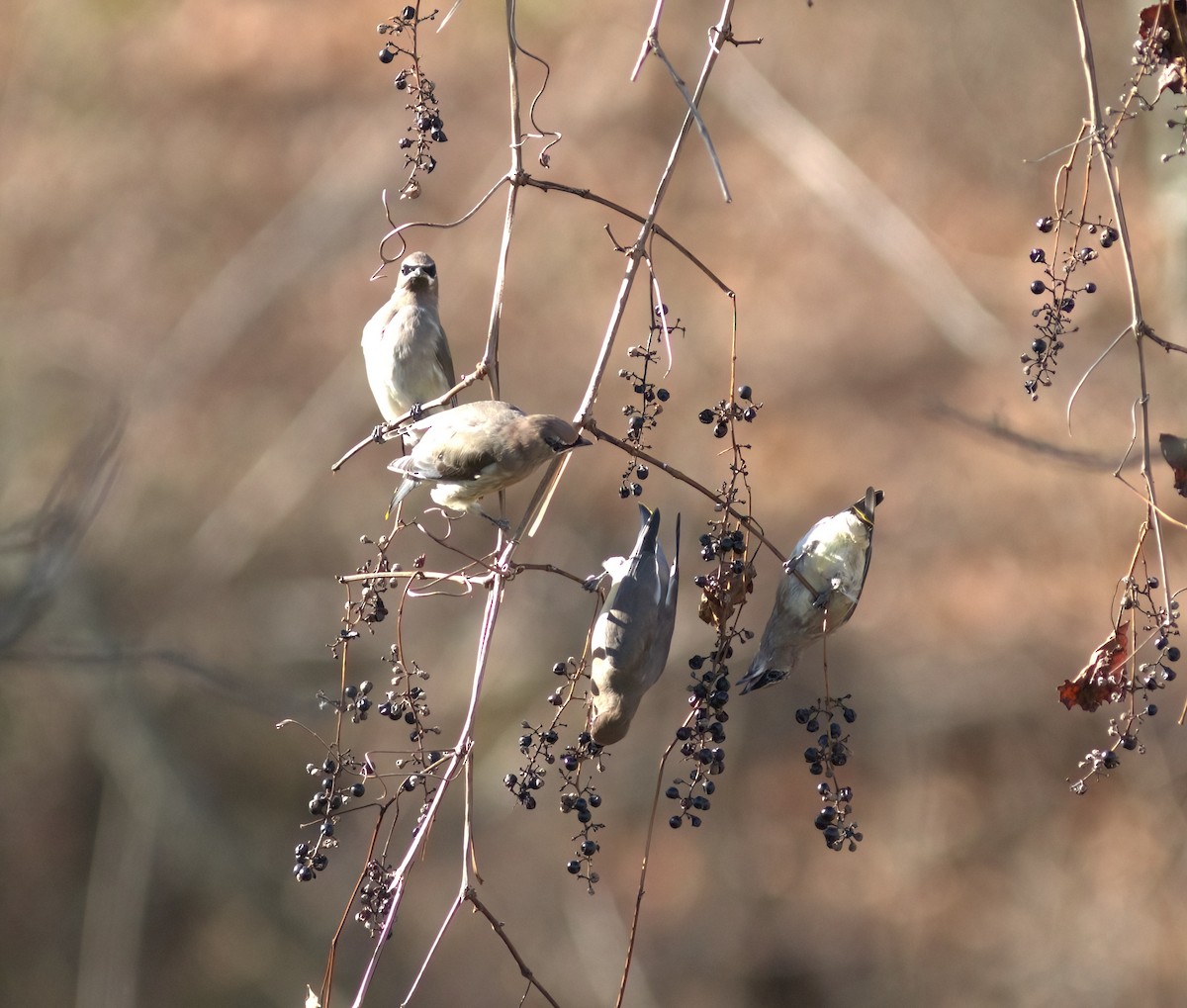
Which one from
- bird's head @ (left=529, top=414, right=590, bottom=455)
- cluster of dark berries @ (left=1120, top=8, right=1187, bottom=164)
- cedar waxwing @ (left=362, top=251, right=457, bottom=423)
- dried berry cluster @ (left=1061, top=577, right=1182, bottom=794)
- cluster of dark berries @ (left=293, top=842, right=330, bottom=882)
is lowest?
cluster of dark berries @ (left=293, top=842, right=330, bottom=882)

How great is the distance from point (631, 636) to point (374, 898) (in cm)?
114

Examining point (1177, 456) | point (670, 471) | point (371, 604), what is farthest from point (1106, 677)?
point (371, 604)

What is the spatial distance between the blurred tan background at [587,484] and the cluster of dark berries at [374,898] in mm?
6093

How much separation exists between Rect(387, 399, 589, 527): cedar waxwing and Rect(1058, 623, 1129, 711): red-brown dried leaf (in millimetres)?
1100

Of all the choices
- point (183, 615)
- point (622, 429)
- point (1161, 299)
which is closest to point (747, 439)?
point (622, 429)

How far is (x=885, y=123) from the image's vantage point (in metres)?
10.8

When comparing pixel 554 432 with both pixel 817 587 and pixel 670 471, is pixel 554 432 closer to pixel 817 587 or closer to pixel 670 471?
pixel 670 471

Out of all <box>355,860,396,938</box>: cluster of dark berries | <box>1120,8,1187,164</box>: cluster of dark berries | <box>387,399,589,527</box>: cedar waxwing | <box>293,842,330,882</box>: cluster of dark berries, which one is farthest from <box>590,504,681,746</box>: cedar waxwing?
<box>1120,8,1187,164</box>: cluster of dark berries

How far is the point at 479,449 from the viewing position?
126 inches

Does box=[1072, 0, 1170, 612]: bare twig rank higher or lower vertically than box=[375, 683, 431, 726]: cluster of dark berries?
higher

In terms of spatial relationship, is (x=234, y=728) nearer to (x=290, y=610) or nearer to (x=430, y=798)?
(x=290, y=610)

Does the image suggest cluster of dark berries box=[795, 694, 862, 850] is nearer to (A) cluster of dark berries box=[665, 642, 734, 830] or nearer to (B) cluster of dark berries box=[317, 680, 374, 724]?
(A) cluster of dark berries box=[665, 642, 734, 830]

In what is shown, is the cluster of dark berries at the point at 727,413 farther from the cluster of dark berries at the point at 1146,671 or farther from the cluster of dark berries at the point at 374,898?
the cluster of dark berries at the point at 374,898

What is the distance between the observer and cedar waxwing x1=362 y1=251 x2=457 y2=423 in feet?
14.0
